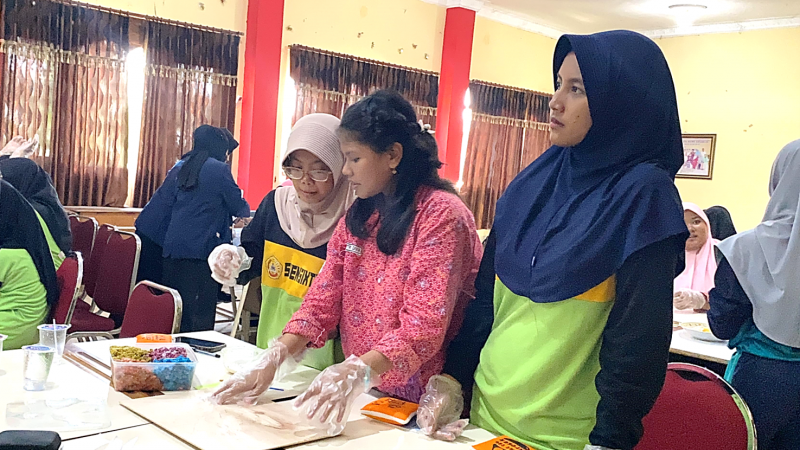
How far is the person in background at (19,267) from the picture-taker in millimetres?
2451

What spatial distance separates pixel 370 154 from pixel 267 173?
4350 millimetres

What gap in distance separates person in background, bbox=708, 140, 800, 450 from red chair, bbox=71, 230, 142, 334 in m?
2.49

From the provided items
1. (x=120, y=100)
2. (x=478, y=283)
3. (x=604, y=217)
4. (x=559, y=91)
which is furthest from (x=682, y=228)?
(x=120, y=100)

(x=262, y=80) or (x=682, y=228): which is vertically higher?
(x=262, y=80)

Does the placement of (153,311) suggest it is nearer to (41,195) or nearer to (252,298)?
(252,298)

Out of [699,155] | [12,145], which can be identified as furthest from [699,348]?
[699,155]

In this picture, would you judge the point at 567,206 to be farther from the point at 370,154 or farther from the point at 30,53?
the point at 30,53

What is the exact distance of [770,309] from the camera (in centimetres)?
195

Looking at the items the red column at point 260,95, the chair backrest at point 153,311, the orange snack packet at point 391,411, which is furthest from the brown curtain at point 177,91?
the orange snack packet at point 391,411

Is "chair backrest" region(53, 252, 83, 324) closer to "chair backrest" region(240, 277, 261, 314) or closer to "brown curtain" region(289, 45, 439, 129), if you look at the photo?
"chair backrest" region(240, 277, 261, 314)

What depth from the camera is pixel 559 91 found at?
1.31 meters

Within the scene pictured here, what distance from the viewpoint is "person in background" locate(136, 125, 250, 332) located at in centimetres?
371

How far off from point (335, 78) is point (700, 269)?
371 cm

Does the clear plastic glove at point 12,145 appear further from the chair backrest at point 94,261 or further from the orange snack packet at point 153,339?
the orange snack packet at point 153,339
